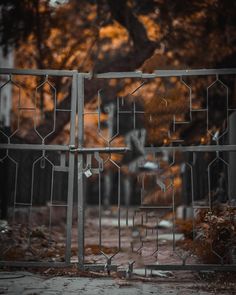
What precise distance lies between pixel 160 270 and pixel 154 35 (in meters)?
8.58

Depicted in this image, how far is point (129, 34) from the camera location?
12.5m

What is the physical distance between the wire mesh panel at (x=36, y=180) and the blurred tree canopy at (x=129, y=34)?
106 cm

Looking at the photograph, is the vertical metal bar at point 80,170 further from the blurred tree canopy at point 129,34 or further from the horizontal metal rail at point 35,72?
the blurred tree canopy at point 129,34

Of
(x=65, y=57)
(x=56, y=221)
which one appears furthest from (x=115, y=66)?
(x=56, y=221)

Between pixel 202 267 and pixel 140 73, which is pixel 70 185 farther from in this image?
pixel 202 267

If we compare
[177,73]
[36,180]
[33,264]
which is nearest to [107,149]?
[177,73]

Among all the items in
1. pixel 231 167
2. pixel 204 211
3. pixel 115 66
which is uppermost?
pixel 115 66

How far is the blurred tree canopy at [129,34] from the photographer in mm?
11633

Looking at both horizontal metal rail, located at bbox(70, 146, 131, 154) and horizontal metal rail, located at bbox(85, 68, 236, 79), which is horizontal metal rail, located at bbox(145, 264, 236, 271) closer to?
horizontal metal rail, located at bbox(70, 146, 131, 154)

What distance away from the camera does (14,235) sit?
27.5 ft

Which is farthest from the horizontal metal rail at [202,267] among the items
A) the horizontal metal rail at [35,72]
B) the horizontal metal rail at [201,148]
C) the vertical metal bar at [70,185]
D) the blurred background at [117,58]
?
the blurred background at [117,58]

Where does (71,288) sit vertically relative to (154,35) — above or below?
below

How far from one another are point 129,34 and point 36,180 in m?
5.14

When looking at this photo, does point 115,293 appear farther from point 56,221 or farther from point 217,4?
point 56,221
